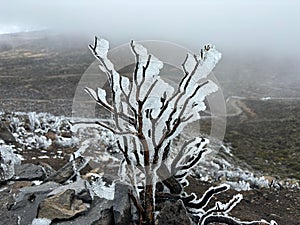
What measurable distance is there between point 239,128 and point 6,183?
24.2 m

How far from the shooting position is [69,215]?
4.86 metres

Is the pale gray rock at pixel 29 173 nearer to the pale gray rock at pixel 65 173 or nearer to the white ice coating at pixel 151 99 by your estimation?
the pale gray rock at pixel 65 173

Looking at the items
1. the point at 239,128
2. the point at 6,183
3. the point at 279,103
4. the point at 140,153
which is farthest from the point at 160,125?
the point at 279,103

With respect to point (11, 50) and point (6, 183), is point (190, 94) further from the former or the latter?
point (11, 50)

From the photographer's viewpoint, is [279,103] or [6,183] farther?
[279,103]

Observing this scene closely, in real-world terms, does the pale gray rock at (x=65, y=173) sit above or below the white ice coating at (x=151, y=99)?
below

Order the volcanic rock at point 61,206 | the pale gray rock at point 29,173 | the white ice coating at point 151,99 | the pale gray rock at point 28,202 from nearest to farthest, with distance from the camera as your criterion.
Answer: the white ice coating at point 151,99 < the volcanic rock at point 61,206 < the pale gray rock at point 28,202 < the pale gray rock at point 29,173

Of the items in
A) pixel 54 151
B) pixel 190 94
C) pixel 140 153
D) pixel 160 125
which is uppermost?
pixel 190 94

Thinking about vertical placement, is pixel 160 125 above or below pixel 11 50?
above

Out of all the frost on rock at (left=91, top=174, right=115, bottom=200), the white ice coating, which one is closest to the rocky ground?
the frost on rock at (left=91, top=174, right=115, bottom=200)

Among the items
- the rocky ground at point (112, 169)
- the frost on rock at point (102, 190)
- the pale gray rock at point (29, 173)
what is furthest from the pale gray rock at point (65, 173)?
the frost on rock at point (102, 190)

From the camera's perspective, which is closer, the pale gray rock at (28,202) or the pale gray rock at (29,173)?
the pale gray rock at (28,202)

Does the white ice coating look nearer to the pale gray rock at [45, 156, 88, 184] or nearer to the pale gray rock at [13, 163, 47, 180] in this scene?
the pale gray rock at [45, 156, 88, 184]

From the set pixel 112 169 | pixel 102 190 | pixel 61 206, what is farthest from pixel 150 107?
pixel 112 169
